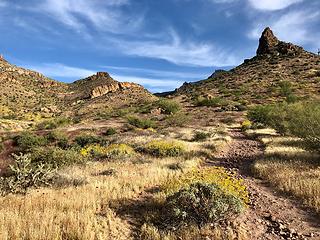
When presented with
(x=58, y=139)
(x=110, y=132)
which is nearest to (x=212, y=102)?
(x=110, y=132)

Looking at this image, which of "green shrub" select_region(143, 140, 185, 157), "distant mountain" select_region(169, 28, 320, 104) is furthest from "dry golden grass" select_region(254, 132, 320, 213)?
"distant mountain" select_region(169, 28, 320, 104)

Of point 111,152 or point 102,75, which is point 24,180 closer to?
point 111,152

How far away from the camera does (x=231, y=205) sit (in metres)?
7.25

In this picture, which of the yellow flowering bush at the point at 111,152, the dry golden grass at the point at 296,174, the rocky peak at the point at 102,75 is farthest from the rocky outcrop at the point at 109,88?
the dry golden grass at the point at 296,174

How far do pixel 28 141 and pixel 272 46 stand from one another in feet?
281

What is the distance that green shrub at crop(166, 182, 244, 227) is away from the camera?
6.91 meters

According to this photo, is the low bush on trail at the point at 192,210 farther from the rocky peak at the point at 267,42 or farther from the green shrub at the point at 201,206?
the rocky peak at the point at 267,42

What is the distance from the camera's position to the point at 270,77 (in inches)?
2783

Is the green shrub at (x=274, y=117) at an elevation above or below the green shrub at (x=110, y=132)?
above

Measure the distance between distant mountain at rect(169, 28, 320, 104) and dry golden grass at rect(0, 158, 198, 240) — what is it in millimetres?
41398

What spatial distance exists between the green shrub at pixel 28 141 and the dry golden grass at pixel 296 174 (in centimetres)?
1706

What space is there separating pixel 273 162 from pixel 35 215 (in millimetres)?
9722

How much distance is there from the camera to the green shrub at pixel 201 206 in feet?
22.7

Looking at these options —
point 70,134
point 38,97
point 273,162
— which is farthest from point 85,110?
point 273,162
